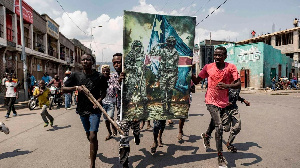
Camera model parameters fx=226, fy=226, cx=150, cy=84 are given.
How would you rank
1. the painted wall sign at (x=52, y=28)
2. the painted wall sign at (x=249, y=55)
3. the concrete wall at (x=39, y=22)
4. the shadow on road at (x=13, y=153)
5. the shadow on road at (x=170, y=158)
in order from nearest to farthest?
1. the shadow on road at (x=170, y=158)
2. the shadow on road at (x=13, y=153)
3. the concrete wall at (x=39, y=22)
4. the painted wall sign at (x=249, y=55)
5. the painted wall sign at (x=52, y=28)

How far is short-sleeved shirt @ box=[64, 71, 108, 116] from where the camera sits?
347cm

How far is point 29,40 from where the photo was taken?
2170cm

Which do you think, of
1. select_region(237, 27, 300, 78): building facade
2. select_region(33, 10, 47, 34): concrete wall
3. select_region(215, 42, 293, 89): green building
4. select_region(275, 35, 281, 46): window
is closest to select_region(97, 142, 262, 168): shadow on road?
select_region(33, 10, 47, 34): concrete wall

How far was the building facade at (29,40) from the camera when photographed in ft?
52.5

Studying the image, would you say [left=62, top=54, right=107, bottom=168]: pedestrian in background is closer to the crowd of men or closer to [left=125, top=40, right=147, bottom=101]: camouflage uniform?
the crowd of men

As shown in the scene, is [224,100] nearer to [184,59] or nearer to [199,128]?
[184,59]

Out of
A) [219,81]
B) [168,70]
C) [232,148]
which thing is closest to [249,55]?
[232,148]

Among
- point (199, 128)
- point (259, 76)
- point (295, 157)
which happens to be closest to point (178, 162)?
point (295, 157)

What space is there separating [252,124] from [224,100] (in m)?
3.63

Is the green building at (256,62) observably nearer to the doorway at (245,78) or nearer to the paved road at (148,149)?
the doorway at (245,78)

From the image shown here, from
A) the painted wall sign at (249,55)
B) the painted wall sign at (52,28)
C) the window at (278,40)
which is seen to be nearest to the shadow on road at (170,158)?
the painted wall sign at (249,55)

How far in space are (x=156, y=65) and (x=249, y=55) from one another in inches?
1055

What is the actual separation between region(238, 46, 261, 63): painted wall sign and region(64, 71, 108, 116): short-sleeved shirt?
26464mm

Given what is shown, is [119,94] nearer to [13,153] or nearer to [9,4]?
[13,153]
